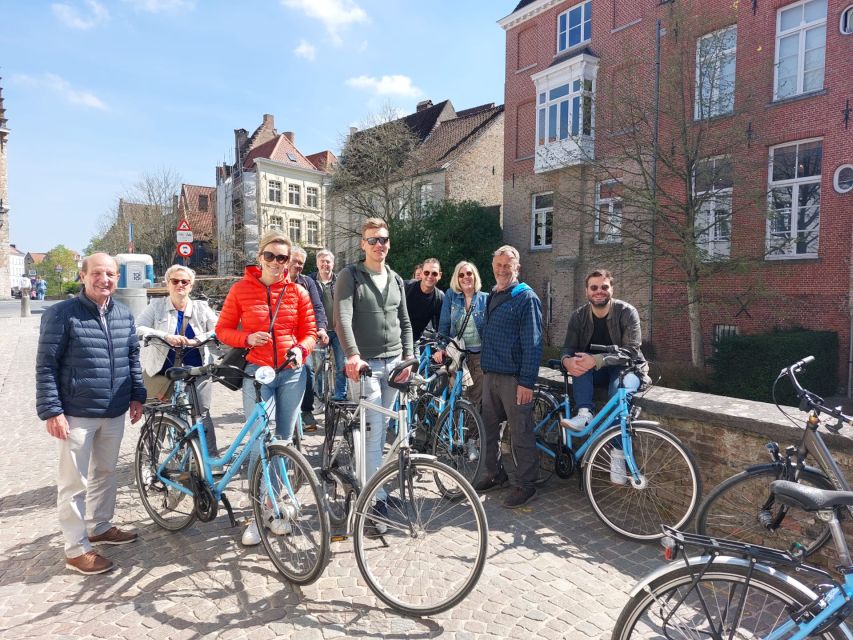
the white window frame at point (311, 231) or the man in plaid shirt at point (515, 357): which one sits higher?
the white window frame at point (311, 231)

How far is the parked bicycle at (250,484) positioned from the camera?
3.24 m

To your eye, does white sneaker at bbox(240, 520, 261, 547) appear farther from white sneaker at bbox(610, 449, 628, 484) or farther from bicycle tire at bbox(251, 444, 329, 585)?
white sneaker at bbox(610, 449, 628, 484)

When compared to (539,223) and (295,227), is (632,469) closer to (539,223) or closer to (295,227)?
(539,223)

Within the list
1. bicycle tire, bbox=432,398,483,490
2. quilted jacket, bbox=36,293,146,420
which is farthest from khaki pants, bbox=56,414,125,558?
bicycle tire, bbox=432,398,483,490

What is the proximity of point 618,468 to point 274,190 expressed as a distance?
44167 mm

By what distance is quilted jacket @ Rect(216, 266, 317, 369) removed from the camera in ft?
12.6

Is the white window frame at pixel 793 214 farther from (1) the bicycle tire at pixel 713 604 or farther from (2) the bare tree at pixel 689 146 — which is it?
(1) the bicycle tire at pixel 713 604

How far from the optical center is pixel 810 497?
75.6 inches

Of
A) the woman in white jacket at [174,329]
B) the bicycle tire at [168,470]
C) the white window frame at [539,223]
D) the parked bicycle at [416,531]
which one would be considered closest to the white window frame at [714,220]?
the white window frame at [539,223]

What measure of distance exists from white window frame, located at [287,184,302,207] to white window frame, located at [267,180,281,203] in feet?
2.71

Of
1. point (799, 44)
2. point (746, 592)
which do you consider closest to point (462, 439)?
point (746, 592)

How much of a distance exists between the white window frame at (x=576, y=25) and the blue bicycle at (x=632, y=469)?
21.8m

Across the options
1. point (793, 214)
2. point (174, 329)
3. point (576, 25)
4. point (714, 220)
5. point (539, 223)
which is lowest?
point (174, 329)

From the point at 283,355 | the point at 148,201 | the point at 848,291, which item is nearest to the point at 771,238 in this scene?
the point at 848,291
